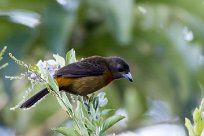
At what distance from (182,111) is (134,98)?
52cm

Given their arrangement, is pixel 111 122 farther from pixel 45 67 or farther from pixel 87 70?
pixel 87 70

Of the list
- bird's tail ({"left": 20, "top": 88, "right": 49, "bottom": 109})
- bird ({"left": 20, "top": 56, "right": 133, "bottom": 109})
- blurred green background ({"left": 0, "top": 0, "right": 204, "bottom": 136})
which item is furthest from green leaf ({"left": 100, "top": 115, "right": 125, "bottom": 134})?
blurred green background ({"left": 0, "top": 0, "right": 204, "bottom": 136})

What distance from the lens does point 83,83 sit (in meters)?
2.38

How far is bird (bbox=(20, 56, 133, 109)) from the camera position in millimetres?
2177

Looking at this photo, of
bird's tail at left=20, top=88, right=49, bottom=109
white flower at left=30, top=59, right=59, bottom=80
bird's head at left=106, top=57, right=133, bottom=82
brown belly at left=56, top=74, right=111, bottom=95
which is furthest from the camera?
bird's head at left=106, top=57, right=133, bottom=82

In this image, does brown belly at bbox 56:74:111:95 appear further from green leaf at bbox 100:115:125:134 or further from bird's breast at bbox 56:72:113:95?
green leaf at bbox 100:115:125:134

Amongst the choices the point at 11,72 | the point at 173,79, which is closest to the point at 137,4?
the point at 173,79

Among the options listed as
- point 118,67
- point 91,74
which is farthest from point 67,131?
point 118,67

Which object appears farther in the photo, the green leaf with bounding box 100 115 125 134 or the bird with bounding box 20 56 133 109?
the bird with bounding box 20 56 133 109

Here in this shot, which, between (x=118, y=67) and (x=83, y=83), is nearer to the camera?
(x=83, y=83)

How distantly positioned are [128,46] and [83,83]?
1.81 m

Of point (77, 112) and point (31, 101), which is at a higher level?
point (77, 112)

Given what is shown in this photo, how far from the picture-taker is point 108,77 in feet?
8.99

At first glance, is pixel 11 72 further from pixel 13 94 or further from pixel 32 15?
pixel 32 15
